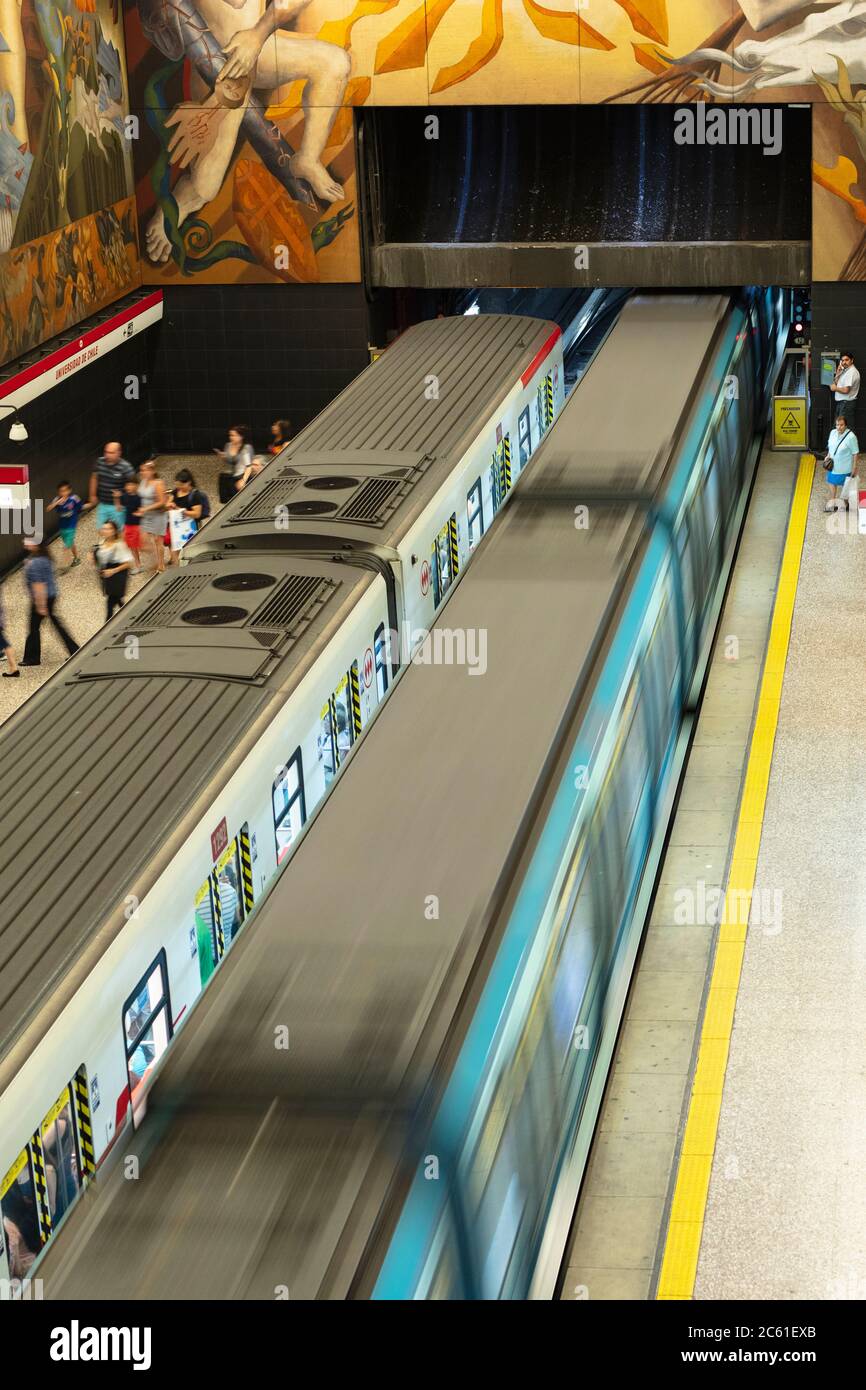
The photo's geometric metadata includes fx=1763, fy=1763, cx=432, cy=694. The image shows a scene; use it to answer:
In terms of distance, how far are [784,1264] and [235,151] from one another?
51.4ft

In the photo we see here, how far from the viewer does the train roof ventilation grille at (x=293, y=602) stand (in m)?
10.4

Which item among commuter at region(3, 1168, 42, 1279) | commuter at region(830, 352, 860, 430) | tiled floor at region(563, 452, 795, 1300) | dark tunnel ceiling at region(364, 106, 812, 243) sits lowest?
tiled floor at region(563, 452, 795, 1300)

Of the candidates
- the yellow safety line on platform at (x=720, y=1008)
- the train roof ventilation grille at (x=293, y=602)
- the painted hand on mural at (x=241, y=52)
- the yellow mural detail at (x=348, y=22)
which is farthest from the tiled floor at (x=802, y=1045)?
the painted hand on mural at (x=241, y=52)

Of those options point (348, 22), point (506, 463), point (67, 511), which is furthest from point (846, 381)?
point (67, 511)

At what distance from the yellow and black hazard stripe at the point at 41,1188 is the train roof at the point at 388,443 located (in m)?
5.97

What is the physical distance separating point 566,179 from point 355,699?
13263 millimetres

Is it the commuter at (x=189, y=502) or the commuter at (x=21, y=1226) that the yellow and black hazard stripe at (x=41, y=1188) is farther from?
the commuter at (x=189, y=502)

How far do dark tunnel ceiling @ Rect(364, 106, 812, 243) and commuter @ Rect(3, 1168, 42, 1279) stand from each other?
55.1 ft

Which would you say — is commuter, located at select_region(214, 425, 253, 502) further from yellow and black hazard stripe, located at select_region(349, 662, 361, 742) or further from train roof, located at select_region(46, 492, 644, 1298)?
train roof, located at select_region(46, 492, 644, 1298)

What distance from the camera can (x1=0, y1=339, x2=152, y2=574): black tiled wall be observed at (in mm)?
18000

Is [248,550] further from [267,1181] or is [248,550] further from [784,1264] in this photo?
[267,1181]

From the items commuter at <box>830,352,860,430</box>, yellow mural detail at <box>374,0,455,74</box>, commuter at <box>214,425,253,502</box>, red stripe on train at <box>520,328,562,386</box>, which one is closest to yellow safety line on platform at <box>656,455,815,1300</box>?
red stripe on train at <box>520,328,562,386</box>
